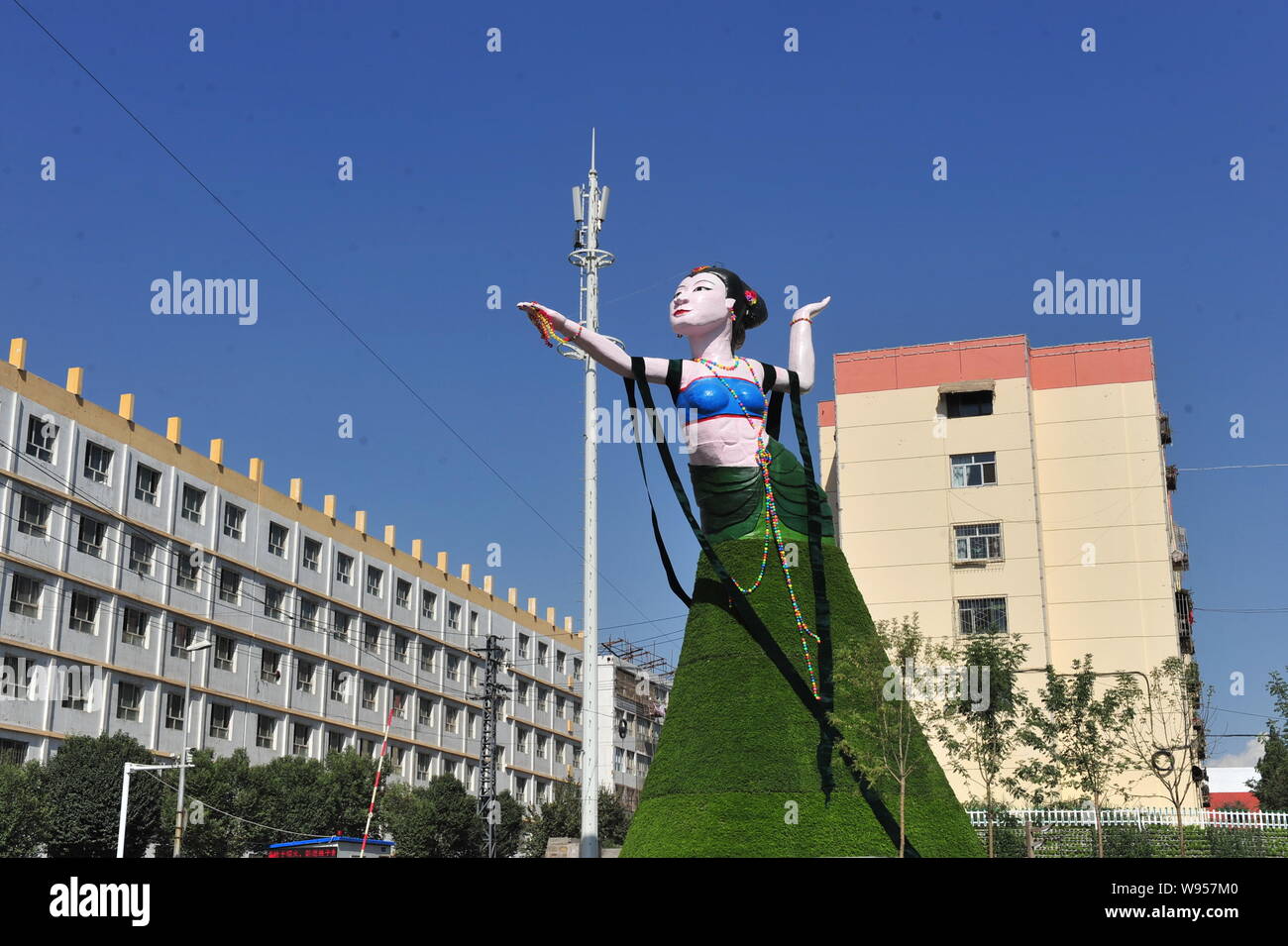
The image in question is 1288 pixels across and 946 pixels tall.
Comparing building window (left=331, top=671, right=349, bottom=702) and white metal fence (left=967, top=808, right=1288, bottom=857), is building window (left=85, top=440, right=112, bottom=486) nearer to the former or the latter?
building window (left=331, top=671, right=349, bottom=702)

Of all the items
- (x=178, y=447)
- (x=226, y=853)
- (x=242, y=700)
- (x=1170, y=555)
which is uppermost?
(x=178, y=447)

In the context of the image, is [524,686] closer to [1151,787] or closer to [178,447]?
[178,447]

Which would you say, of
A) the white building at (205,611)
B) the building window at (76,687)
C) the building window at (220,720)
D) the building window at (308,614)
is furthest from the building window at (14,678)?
the building window at (308,614)

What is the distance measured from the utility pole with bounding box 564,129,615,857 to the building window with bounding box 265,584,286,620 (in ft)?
115

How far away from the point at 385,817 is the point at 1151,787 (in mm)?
28588

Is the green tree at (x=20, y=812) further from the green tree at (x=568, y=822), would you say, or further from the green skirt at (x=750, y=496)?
the green skirt at (x=750, y=496)

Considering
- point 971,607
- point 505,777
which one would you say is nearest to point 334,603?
point 505,777

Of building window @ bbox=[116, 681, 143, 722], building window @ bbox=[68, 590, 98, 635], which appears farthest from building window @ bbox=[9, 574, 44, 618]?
building window @ bbox=[116, 681, 143, 722]

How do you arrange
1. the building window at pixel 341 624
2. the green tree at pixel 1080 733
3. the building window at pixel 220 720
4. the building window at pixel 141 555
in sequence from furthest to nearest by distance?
the building window at pixel 341 624, the building window at pixel 220 720, the building window at pixel 141 555, the green tree at pixel 1080 733

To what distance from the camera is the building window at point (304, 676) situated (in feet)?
194

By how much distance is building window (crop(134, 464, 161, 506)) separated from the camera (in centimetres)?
5056

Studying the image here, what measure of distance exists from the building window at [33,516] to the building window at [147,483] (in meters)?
4.73

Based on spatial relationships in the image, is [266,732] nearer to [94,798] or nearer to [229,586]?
[229,586]
